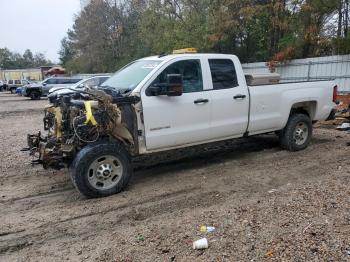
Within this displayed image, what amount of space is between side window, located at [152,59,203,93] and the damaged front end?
36.6 inches

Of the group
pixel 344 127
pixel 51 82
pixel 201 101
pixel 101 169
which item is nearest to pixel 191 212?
pixel 101 169

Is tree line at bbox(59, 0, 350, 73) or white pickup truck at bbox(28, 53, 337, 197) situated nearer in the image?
white pickup truck at bbox(28, 53, 337, 197)

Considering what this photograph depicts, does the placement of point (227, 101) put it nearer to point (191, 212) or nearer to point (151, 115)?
point (151, 115)

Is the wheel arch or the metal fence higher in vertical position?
the metal fence

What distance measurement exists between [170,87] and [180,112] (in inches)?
21.6

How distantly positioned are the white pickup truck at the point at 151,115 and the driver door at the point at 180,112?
2 centimetres

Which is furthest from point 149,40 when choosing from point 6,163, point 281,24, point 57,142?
point 57,142

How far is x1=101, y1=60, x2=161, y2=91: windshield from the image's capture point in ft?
20.5

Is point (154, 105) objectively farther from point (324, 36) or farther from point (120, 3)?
point (120, 3)

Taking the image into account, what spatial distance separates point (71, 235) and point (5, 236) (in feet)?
2.58

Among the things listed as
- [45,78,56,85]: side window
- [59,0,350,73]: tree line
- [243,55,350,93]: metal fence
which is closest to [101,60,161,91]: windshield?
[243,55,350,93]: metal fence

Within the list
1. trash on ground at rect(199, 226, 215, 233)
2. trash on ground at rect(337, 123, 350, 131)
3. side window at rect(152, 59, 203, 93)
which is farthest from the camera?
trash on ground at rect(337, 123, 350, 131)

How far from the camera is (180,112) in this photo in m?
6.26

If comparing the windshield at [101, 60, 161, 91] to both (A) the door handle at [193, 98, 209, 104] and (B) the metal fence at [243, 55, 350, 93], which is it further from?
(B) the metal fence at [243, 55, 350, 93]
